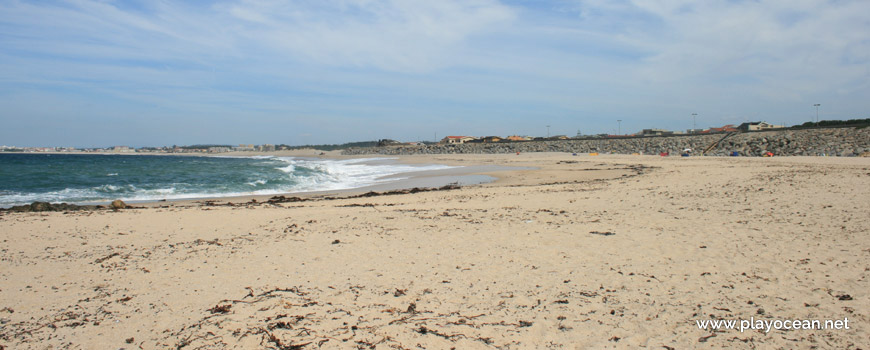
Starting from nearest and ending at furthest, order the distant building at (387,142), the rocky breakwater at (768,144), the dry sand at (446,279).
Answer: the dry sand at (446,279) < the rocky breakwater at (768,144) < the distant building at (387,142)

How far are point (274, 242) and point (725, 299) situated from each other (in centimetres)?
551

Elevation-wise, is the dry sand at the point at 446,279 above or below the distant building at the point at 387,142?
below

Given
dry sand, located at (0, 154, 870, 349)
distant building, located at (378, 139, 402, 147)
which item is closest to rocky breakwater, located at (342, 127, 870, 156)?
dry sand, located at (0, 154, 870, 349)

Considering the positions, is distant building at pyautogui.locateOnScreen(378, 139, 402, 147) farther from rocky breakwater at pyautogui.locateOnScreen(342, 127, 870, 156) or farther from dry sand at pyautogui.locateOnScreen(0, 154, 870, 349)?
dry sand at pyautogui.locateOnScreen(0, 154, 870, 349)

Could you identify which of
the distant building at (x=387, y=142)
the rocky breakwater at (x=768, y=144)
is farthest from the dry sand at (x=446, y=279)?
the distant building at (x=387, y=142)

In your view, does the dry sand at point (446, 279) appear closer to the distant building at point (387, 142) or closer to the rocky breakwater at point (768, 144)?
the rocky breakwater at point (768, 144)

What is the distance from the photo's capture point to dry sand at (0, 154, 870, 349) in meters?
3.33

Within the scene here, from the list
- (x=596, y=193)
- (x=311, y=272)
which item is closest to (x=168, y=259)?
(x=311, y=272)

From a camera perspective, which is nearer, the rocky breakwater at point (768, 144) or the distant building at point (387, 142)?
the rocky breakwater at point (768, 144)

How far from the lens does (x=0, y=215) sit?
9.77 metres

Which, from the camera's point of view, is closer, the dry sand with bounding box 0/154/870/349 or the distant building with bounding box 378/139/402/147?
the dry sand with bounding box 0/154/870/349

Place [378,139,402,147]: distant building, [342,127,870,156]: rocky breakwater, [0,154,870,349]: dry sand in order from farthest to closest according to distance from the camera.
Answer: [378,139,402,147]: distant building, [342,127,870,156]: rocky breakwater, [0,154,870,349]: dry sand

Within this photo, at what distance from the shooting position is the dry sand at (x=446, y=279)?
10.9 ft

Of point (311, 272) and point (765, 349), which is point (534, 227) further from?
point (765, 349)
